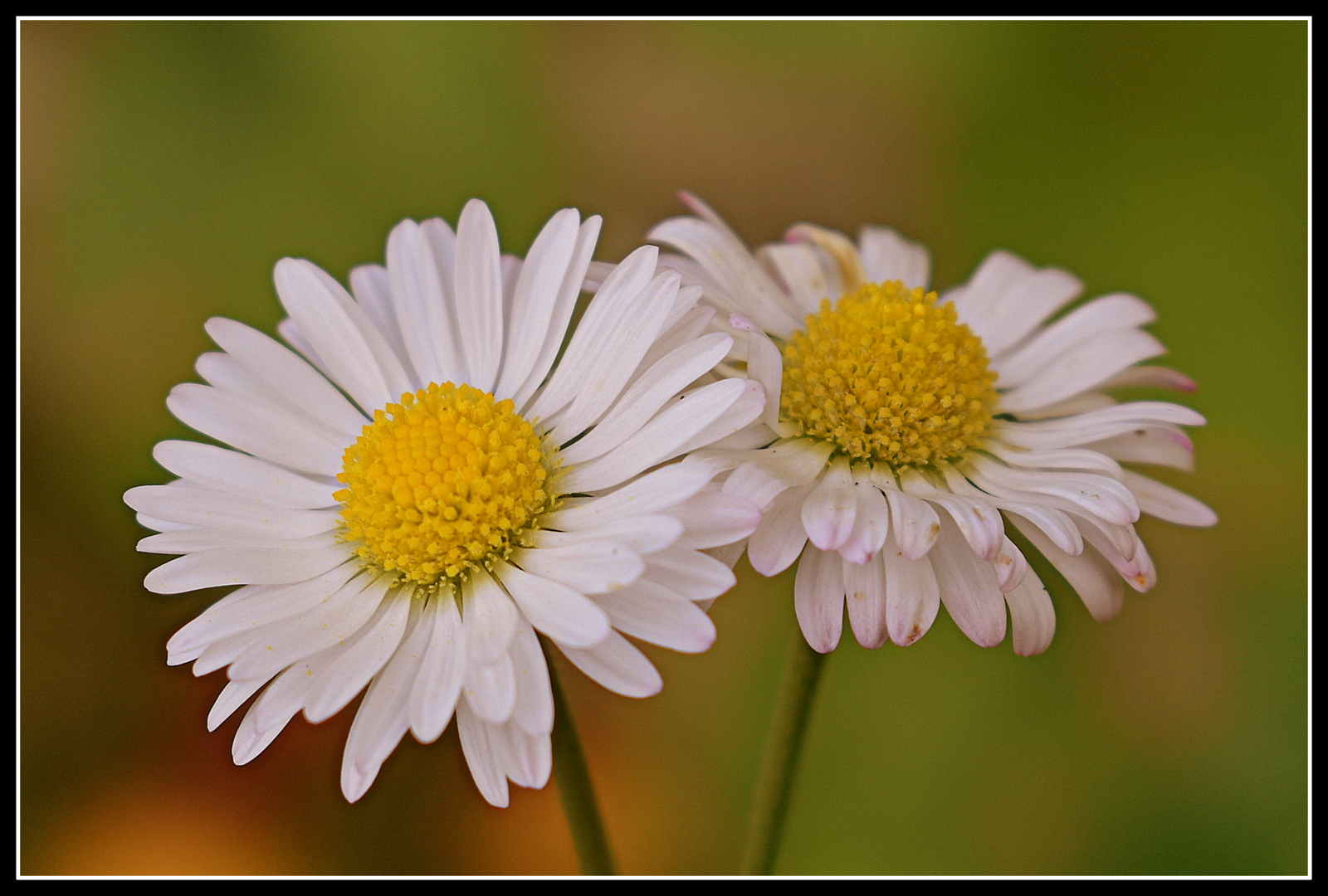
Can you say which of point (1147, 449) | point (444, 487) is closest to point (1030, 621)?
point (1147, 449)

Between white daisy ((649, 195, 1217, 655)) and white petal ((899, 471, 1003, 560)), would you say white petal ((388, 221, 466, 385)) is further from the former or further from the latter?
white petal ((899, 471, 1003, 560))

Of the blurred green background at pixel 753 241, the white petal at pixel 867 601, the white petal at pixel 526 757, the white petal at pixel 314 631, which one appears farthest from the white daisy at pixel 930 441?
the blurred green background at pixel 753 241

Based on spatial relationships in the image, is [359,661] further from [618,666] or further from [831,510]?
[831,510]

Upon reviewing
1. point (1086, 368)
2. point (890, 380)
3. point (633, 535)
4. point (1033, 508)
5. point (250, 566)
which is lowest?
point (250, 566)

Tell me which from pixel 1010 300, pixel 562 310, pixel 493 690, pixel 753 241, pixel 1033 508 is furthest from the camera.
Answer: pixel 753 241

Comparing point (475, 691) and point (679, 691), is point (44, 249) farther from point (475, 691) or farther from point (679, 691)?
point (475, 691)
